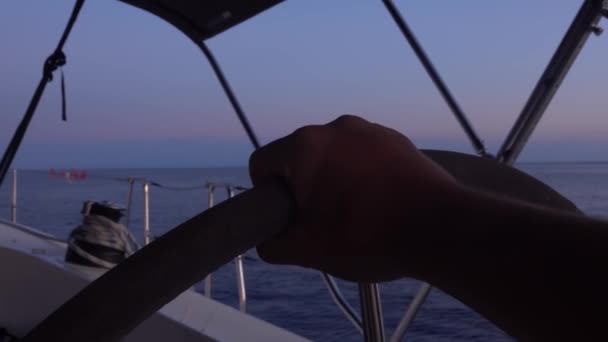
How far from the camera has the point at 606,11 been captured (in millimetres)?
1251

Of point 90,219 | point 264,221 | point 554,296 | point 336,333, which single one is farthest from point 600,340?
point 336,333

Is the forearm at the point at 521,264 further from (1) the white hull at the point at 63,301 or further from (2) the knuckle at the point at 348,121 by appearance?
(1) the white hull at the point at 63,301

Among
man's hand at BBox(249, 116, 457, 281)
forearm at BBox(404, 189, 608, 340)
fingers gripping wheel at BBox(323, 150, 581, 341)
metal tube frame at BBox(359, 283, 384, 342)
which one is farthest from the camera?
metal tube frame at BBox(359, 283, 384, 342)

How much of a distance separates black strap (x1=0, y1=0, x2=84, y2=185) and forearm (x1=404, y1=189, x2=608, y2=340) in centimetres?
154

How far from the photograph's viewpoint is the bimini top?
190 cm

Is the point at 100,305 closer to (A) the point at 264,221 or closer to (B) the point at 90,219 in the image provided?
(A) the point at 264,221

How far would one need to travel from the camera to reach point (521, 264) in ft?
1.12

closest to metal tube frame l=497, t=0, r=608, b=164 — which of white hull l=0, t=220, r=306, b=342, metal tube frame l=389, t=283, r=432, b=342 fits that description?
metal tube frame l=389, t=283, r=432, b=342

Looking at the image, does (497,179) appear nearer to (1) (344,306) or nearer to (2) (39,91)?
(1) (344,306)

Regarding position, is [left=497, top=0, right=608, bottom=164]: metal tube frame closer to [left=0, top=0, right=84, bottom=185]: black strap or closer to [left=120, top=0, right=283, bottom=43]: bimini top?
[left=120, top=0, right=283, bottom=43]: bimini top

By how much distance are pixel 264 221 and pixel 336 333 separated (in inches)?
181

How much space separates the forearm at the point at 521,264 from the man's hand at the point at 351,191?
0.03m

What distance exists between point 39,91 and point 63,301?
625mm

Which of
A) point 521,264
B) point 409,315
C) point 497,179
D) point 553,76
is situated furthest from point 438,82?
point 521,264
